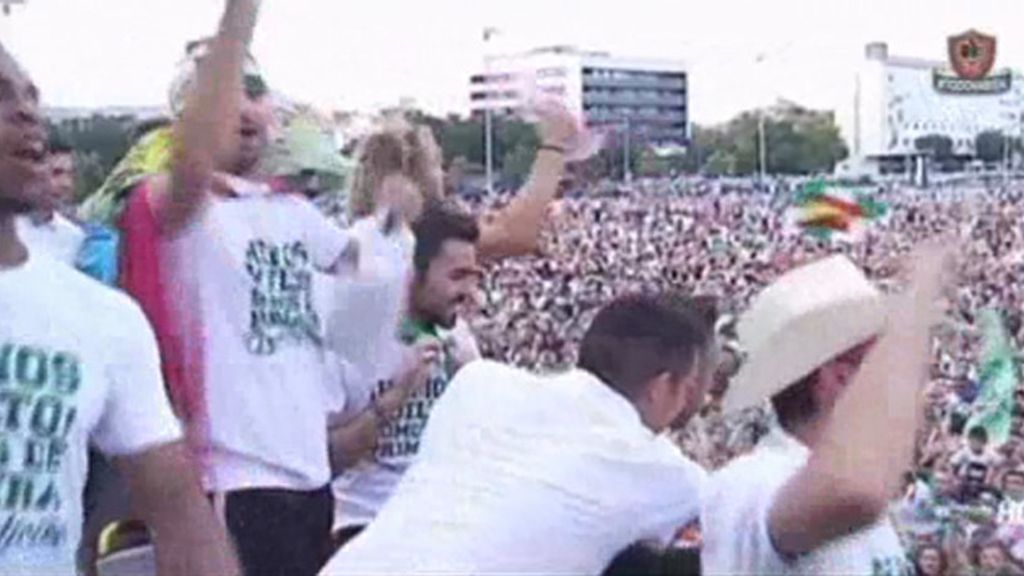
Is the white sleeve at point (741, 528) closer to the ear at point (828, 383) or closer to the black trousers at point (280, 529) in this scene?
the ear at point (828, 383)

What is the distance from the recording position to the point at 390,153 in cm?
460

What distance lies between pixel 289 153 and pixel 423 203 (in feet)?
1.71

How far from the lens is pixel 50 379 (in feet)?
8.38

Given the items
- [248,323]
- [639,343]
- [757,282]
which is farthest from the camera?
[757,282]

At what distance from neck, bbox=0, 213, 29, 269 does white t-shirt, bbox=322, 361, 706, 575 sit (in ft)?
2.11

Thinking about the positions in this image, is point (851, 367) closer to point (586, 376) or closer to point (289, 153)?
point (586, 376)

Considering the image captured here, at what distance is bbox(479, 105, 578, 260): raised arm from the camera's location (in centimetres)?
522

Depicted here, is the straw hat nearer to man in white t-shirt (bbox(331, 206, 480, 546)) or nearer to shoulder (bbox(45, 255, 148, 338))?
shoulder (bbox(45, 255, 148, 338))

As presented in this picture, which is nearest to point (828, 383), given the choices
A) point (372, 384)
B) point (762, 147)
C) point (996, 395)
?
point (372, 384)

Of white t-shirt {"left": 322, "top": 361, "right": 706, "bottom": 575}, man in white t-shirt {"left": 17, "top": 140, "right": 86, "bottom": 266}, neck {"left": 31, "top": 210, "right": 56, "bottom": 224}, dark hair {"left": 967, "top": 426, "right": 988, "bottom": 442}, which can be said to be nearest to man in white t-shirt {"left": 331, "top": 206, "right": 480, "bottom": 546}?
man in white t-shirt {"left": 17, "top": 140, "right": 86, "bottom": 266}

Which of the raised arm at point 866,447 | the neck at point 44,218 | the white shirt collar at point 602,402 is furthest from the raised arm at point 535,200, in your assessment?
the raised arm at point 866,447

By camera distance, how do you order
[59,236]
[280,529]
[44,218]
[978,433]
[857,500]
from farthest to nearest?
[978,433], [280,529], [59,236], [44,218], [857,500]

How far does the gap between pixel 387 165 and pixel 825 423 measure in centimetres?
188

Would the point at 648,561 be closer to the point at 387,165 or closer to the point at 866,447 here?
the point at 866,447
